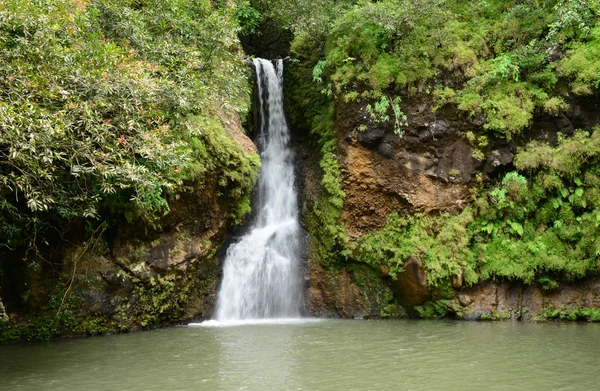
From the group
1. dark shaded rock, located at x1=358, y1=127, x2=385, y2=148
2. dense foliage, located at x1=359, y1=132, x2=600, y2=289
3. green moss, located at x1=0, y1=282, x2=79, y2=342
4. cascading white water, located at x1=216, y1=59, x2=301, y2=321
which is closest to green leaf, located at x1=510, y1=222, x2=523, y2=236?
dense foliage, located at x1=359, y1=132, x2=600, y2=289

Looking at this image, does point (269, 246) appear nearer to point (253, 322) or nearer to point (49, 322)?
point (253, 322)

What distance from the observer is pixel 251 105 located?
17.3 metres

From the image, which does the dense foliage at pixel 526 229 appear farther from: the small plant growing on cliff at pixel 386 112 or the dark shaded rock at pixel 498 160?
the small plant growing on cliff at pixel 386 112

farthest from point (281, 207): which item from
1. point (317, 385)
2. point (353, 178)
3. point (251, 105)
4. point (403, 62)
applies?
point (317, 385)

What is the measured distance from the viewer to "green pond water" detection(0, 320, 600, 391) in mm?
6836

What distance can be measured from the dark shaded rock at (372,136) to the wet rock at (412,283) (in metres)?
3.36

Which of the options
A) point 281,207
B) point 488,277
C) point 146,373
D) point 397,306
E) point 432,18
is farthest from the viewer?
point 281,207

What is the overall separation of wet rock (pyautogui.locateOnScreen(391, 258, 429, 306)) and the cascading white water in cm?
287

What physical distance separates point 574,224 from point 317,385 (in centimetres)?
905

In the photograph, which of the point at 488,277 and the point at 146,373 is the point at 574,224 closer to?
the point at 488,277

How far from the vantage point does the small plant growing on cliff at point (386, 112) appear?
45.9 feet

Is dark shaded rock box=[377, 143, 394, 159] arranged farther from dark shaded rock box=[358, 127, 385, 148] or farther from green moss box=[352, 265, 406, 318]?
green moss box=[352, 265, 406, 318]

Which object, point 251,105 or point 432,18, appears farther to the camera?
point 251,105

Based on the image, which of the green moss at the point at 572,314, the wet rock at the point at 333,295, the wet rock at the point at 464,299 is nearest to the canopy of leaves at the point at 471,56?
the wet rock at the point at 464,299
